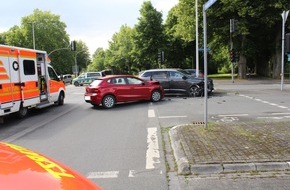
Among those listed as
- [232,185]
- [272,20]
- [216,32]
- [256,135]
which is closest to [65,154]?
[232,185]

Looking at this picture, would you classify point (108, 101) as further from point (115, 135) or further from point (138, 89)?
point (115, 135)

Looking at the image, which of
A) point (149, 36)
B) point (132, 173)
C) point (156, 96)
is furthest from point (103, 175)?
point (149, 36)

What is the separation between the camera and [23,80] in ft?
43.9

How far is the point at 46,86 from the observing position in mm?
16016

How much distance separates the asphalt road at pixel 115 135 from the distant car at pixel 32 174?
260 centimetres

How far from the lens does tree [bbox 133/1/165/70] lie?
5466cm

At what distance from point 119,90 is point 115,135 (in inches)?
282

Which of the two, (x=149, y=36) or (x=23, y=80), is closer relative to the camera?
(x=23, y=80)

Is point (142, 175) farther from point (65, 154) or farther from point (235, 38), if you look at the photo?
point (235, 38)

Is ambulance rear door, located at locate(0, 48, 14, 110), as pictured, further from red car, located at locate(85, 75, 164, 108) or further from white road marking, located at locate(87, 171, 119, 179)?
white road marking, located at locate(87, 171, 119, 179)

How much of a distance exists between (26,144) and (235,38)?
3403cm

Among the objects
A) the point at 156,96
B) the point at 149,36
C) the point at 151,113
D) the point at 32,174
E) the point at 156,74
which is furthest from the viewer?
the point at 149,36

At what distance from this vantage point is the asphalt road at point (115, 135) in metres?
5.97

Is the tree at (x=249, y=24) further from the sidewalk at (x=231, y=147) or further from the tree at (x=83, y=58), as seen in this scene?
the tree at (x=83, y=58)
